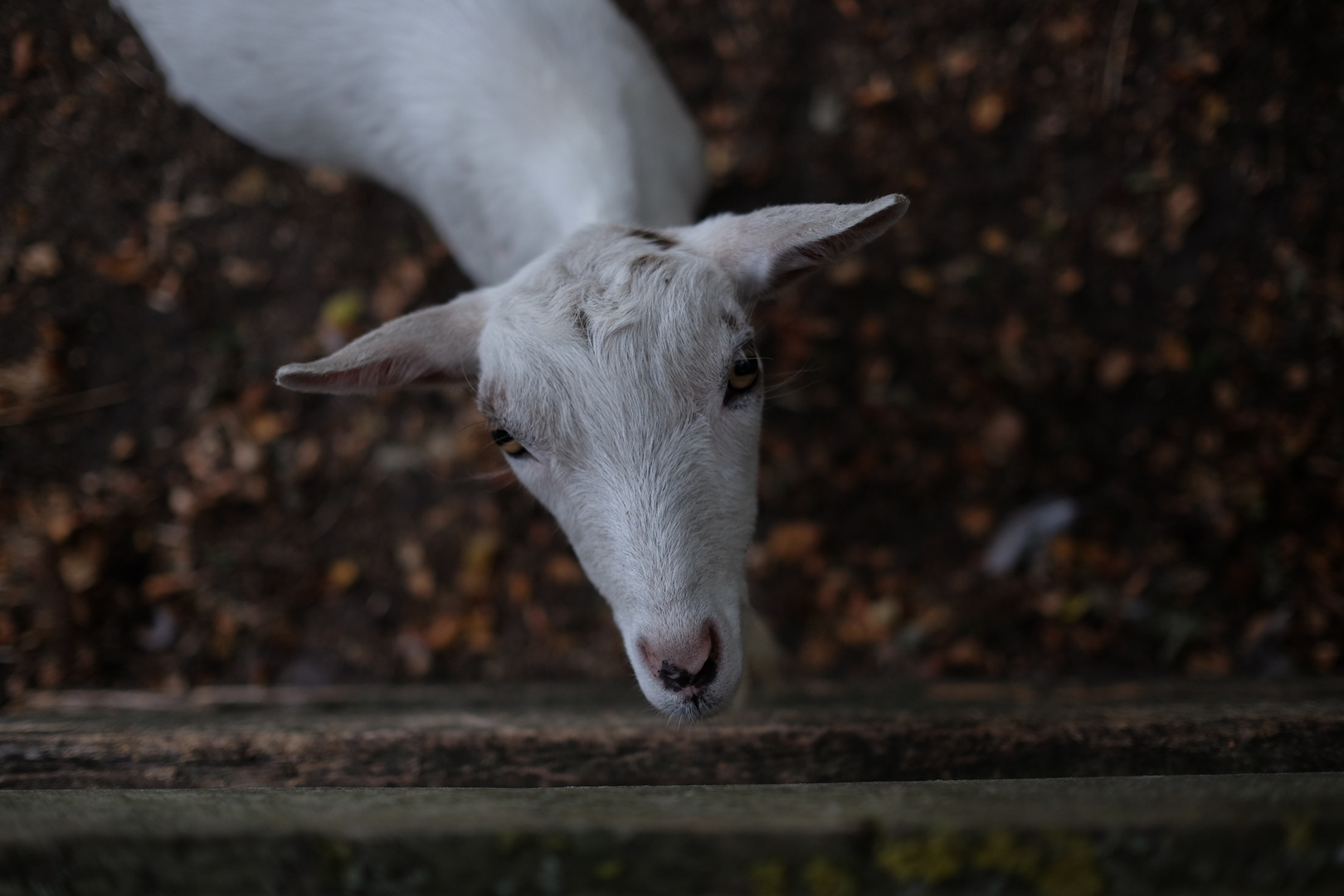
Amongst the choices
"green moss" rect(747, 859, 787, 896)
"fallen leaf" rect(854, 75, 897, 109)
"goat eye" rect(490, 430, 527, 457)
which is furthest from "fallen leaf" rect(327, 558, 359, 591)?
"fallen leaf" rect(854, 75, 897, 109)

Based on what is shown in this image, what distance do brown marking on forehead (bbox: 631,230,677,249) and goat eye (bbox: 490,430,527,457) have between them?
0.65 metres

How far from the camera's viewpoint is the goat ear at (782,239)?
1754mm

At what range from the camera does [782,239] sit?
1870 millimetres

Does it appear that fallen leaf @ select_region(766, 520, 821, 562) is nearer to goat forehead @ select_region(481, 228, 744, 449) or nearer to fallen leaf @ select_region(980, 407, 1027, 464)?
fallen leaf @ select_region(980, 407, 1027, 464)

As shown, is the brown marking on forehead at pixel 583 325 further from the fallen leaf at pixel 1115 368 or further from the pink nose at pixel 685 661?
the fallen leaf at pixel 1115 368

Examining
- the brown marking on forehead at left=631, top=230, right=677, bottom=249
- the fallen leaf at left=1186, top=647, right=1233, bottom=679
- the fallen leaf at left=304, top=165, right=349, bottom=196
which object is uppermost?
the fallen leaf at left=304, top=165, right=349, bottom=196

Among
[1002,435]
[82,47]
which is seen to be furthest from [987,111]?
[82,47]

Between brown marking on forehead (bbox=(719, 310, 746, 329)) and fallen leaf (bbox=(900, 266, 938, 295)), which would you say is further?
fallen leaf (bbox=(900, 266, 938, 295))

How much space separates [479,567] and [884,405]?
2.25m

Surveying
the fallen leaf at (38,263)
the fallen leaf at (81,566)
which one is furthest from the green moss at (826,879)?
the fallen leaf at (38,263)

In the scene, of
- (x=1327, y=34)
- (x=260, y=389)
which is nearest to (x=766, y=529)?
(x=260, y=389)

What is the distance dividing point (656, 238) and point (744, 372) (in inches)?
19.1

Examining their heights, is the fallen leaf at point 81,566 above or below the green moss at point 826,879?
above

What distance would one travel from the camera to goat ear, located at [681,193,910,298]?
69.1 inches
